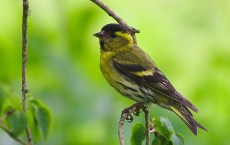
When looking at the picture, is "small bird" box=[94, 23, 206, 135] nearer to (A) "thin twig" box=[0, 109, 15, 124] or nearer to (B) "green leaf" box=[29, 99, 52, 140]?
(B) "green leaf" box=[29, 99, 52, 140]

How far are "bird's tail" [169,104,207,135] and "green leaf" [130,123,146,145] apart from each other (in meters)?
0.76

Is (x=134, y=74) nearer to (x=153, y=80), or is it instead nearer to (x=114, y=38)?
(x=153, y=80)

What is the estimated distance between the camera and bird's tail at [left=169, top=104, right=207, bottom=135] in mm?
3697

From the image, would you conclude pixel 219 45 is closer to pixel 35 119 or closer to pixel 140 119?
pixel 140 119

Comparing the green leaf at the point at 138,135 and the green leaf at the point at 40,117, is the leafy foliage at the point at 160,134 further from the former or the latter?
the green leaf at the point at 40,117

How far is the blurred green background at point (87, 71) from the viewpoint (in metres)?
4.87

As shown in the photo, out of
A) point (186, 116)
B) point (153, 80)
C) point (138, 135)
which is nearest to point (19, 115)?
point (138, 135)

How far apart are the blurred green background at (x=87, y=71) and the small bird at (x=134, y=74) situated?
16.9 inches

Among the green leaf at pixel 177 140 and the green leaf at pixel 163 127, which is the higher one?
the green leaf at pixel 163 127

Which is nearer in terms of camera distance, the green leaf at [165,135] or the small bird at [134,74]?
the green leaf at [165,135]

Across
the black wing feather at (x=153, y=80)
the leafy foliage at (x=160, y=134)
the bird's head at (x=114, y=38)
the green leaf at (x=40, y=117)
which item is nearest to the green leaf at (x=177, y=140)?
the leafy foliage at (x=160, y=134)

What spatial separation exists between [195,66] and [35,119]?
3.21m

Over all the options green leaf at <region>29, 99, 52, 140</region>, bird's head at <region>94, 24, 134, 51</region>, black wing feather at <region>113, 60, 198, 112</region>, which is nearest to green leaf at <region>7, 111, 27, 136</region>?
green leaf at <region>29, 99, 52, 140</region>

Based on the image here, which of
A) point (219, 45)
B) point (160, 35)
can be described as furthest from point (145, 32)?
point (219, 45)
